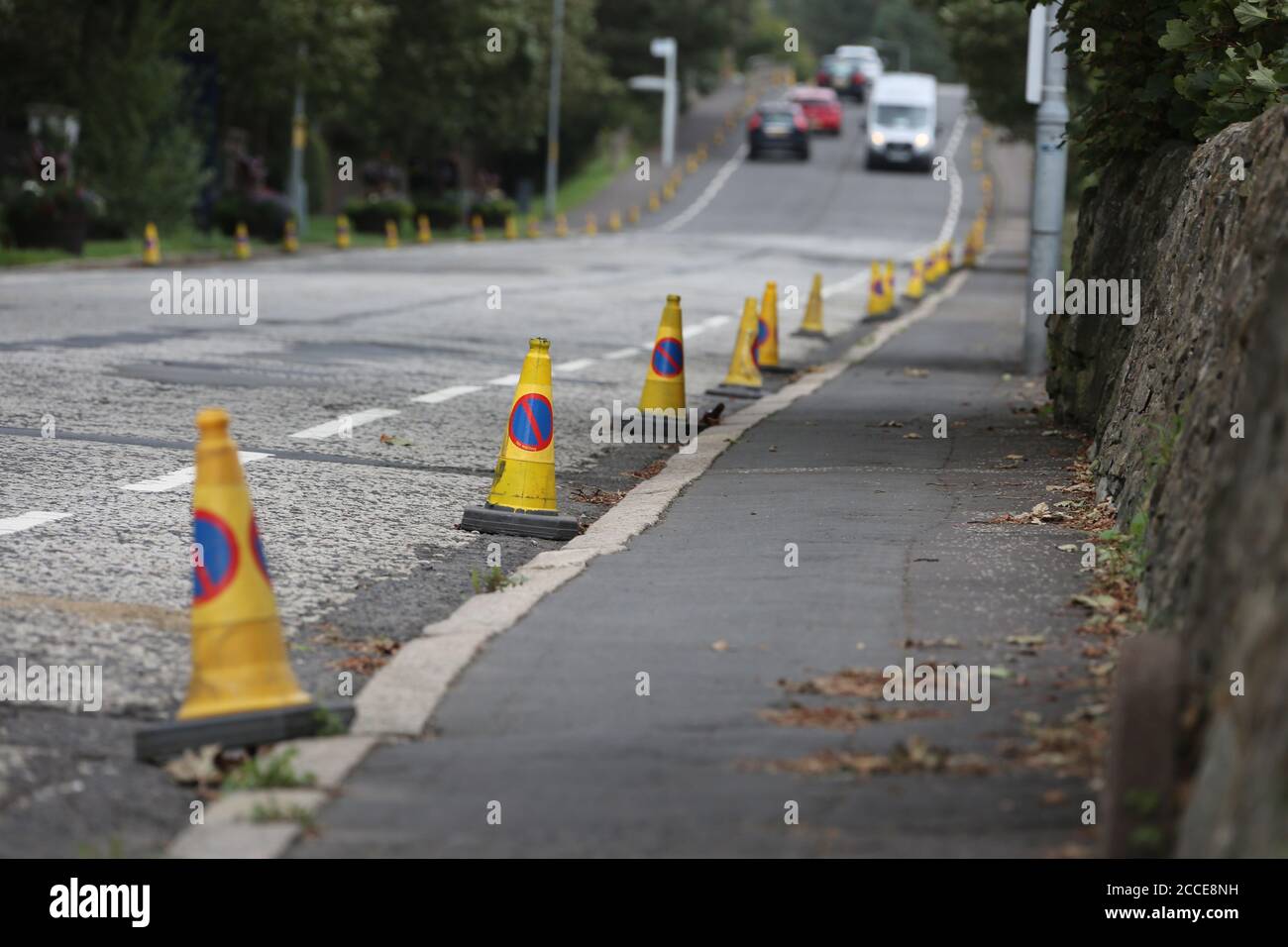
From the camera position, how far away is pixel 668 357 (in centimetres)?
1423

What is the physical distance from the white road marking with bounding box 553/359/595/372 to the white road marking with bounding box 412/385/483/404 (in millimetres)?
2207

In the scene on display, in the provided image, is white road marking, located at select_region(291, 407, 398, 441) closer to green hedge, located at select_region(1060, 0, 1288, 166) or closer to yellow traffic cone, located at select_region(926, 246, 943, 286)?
green hedge, located at select_region(1060, 0, 1288, 166)

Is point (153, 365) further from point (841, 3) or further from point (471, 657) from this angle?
point (841, 3)

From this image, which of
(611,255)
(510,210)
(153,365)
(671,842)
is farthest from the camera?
(510,210)

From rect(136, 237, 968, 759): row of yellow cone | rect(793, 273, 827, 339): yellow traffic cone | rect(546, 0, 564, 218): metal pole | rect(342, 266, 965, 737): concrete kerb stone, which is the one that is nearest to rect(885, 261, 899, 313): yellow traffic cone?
rect(793, 273, 827, 339): yellow traffic cone

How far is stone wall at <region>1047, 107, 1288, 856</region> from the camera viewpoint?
13.3ft

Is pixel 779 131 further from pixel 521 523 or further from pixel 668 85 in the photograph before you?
pixel 521 523

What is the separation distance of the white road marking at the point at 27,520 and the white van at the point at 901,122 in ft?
237

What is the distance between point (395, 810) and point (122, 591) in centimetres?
303

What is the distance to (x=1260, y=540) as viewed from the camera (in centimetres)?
432

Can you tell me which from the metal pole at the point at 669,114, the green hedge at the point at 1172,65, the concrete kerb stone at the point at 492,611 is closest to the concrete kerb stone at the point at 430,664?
the concrete kerb stone at the point at 492,611

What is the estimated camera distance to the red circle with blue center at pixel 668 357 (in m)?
14.2

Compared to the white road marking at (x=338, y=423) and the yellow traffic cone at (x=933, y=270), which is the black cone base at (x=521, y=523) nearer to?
the white road marking at (x=338, y=423)
